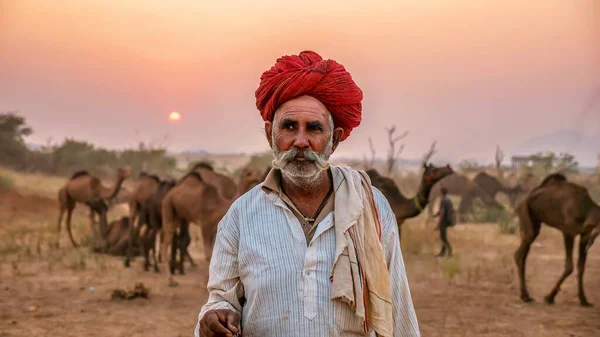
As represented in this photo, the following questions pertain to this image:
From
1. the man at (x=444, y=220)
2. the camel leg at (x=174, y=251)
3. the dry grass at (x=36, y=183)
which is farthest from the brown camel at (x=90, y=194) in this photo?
the dry grass at (x=36, y=183)

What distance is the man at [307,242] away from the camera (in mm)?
2320

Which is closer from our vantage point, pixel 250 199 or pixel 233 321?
pixel 233 321

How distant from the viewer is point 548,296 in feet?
29.9

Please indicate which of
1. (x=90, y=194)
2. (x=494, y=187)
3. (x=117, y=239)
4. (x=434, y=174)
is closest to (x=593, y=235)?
(x=434, y=174)

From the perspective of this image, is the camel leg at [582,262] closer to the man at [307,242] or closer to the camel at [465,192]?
the man at [307,242]

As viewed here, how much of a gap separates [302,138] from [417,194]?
24.9 feet

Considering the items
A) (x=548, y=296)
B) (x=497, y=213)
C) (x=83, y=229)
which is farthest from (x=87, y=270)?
(x=497, y=213)

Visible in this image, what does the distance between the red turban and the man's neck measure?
245 millimetres

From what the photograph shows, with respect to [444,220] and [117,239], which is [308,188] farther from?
[117,239]

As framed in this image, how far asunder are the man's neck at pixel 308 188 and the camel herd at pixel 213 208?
674cm

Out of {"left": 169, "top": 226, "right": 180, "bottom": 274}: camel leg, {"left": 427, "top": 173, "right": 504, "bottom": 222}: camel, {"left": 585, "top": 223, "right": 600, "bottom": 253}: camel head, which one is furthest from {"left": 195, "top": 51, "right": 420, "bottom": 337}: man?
{"left": 427, "top": 173, "right": 504, "bottom": 222}: camel

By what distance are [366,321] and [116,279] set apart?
8906 mm

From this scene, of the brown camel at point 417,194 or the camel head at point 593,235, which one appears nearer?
the camel head at point 593,235

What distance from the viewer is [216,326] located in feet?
7.43
